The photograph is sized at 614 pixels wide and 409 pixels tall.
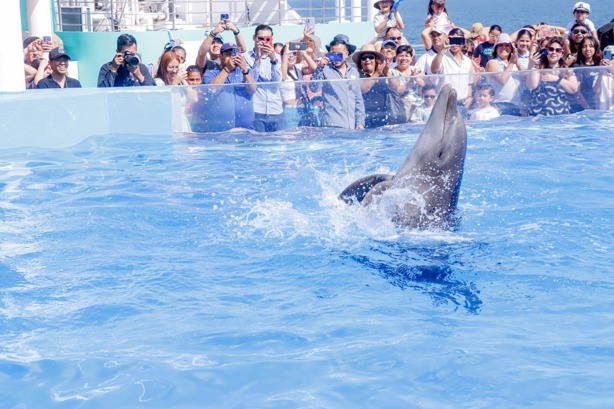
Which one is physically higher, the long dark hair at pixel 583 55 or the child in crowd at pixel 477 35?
the child in crowd at pixel 477 35

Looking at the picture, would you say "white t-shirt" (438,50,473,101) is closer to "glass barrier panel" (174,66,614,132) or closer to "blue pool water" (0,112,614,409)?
"glass barrier panel" (174,66,614,132)

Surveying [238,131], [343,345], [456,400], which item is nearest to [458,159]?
[343,345]

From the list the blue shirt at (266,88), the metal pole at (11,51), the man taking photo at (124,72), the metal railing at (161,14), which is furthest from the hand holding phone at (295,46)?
the metal pole at (11,51)

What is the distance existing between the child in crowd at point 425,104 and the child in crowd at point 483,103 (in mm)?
510

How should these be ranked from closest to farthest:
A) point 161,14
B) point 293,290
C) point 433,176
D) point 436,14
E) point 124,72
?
point 293,290 < point 433,176 < point 124,72 < point 436,14 < point 161,14

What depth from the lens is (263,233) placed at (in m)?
5.48

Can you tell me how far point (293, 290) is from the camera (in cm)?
451

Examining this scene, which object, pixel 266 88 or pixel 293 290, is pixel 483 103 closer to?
pixel 266 88

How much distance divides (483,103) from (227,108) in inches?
111

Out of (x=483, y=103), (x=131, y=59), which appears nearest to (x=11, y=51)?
(x=131, y=59)

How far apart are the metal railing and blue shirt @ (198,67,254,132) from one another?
3.00m

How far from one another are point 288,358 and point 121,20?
10.7 metres

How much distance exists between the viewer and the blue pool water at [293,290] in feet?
11.2

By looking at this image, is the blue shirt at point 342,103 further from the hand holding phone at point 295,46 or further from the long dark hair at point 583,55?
the long dark hair at point 583,55
